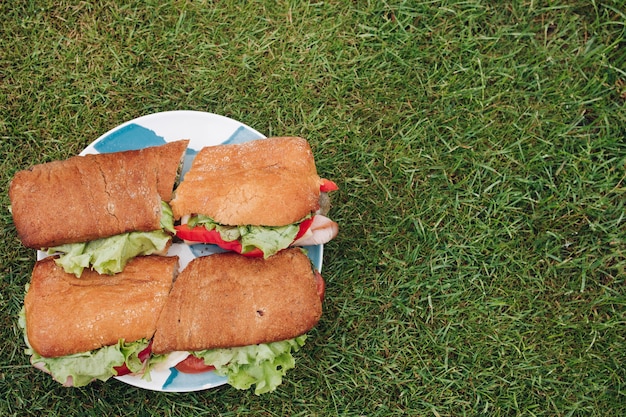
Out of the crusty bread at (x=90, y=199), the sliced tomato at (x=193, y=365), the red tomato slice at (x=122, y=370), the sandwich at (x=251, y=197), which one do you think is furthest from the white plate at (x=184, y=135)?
the red tomato slice at (x=122, y=370)

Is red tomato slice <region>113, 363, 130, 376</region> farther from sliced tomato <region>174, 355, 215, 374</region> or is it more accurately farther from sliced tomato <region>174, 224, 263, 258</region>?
sliced tomato <region>174, 224, 263, 258</region>

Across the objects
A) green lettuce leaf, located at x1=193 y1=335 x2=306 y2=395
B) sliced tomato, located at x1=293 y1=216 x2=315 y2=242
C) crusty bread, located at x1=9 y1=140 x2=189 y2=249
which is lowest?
green lettuce leaf, located at x1=193 y1=335 x2=306 y2=395

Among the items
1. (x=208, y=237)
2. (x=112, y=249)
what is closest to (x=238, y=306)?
(x=208, y=237)

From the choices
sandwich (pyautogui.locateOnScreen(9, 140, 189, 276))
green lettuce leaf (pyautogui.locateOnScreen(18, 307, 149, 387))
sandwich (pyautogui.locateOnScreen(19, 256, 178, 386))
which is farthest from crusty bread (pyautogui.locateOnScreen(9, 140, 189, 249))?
green lettuce leaf (pyautogui.locateOnScreen(18, 307, 149, 387))

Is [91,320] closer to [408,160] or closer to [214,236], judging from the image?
[214,236]

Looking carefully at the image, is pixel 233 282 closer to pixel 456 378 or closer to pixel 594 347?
pixel 456 378

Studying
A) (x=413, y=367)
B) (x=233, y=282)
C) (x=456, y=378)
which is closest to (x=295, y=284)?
(x=233, y=282)
